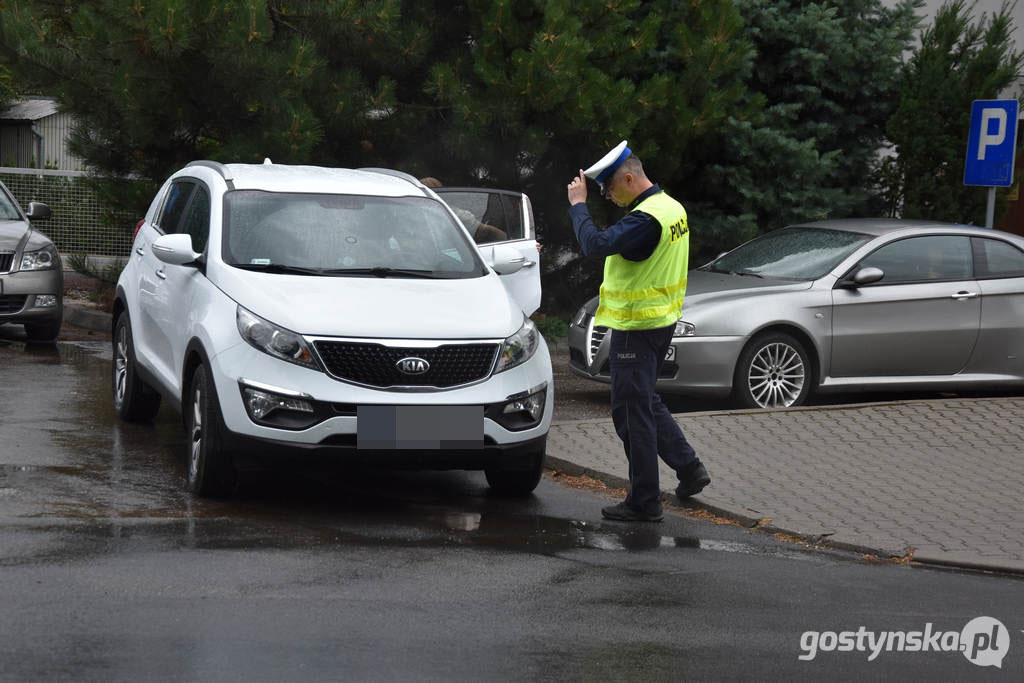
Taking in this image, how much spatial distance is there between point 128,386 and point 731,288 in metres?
4.56

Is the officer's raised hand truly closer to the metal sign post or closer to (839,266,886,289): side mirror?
(839,266,886,289): side mirror

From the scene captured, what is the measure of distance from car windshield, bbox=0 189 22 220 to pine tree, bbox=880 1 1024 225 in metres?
9.44

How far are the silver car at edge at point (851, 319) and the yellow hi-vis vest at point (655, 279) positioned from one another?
3224mm

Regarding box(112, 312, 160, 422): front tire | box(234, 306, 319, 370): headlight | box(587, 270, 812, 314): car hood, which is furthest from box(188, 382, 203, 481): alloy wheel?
box(587, 270, 812, 314): car hood

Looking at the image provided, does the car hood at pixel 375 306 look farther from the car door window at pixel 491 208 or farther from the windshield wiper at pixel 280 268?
the car door window at pixel 491 208

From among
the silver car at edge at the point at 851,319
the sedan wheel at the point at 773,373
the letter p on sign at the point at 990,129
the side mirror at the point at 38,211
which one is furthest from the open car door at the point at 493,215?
the letter p on sign at the point at 990,129

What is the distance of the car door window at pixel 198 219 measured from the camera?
8.07 metres

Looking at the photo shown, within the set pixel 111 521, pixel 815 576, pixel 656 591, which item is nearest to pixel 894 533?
pixel 815 576

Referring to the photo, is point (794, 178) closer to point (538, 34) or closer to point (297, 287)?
point (538, 34)

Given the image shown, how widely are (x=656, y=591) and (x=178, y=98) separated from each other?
10.1 metres

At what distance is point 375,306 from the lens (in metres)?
7.12

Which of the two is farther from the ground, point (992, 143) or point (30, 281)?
point (992, 143)

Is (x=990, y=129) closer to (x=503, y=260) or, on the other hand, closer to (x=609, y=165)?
(x=503, y=260)

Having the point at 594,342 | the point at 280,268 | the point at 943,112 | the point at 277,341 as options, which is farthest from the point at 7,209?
the point at 943,112
